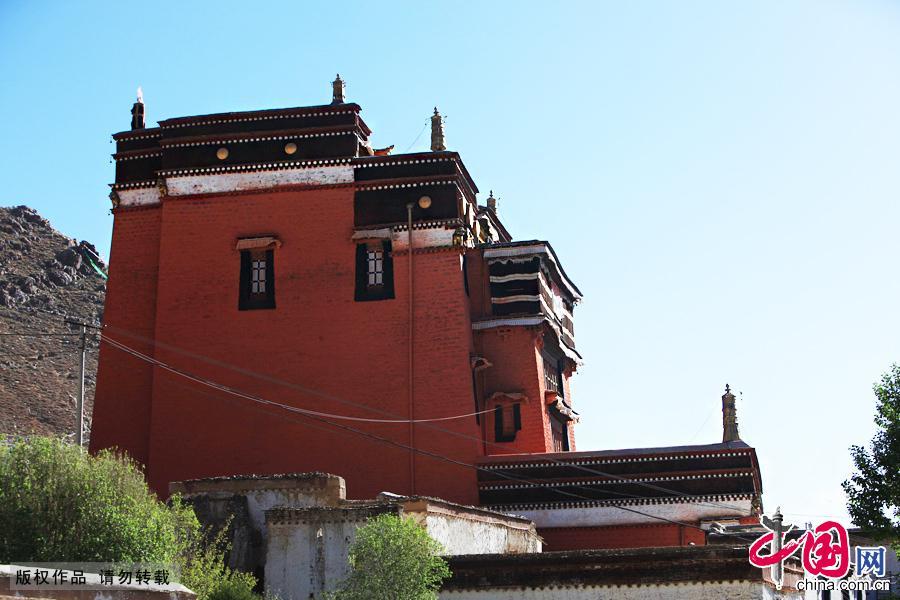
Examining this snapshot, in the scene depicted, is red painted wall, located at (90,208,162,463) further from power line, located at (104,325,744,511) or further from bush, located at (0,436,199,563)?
bush, located at (0,436,199,563)

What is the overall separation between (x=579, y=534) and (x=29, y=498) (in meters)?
14.6

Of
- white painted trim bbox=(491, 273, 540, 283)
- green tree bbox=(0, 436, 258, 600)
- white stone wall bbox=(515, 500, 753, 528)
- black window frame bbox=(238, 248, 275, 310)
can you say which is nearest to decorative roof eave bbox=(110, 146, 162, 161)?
black window frame bbox=(238, 248, 275, 310)

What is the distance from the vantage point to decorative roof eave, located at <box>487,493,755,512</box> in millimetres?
29969

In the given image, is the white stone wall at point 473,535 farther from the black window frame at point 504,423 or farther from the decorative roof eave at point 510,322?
the decorative roof eave at point 510,322

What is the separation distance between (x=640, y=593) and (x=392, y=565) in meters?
4.14

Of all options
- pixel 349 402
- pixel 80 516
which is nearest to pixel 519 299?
pixel 349 402

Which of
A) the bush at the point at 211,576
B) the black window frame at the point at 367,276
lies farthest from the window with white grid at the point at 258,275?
the bush at the point at 211,576

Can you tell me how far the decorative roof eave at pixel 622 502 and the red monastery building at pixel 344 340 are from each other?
48 mm

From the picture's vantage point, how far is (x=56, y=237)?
267 ft

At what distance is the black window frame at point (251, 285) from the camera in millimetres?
32938

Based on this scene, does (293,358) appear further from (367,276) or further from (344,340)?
(367,276)

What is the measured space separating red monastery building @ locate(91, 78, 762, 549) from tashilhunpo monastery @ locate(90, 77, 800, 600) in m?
0.05

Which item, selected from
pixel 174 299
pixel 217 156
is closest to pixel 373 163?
pixel 217 156

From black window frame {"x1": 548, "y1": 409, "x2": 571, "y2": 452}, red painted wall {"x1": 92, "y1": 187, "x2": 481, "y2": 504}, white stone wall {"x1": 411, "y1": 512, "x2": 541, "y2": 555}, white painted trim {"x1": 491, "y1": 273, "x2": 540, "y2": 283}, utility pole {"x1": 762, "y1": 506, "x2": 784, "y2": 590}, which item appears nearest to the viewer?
utility pole {"x1": 762, "y1": 506, "x2": 784, "y2": 590}
